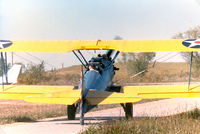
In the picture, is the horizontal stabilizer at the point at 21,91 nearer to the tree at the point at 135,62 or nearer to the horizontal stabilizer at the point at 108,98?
the horizontal stabilizer at the point at 108,98

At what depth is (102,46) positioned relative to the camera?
37.5ft

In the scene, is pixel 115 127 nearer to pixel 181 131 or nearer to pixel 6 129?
pixel 181 131

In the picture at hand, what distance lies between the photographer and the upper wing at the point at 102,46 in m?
11.6

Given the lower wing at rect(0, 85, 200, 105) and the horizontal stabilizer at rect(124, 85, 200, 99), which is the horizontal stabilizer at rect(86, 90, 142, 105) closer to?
the lower wing at rect(0, 85, 200, 105)

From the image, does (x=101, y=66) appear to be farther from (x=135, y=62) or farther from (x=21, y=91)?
(x=135, y=62)

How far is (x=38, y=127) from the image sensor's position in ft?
31.4

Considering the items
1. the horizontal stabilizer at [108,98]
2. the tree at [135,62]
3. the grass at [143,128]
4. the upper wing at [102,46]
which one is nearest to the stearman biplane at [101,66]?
the upper wing at [102,46]

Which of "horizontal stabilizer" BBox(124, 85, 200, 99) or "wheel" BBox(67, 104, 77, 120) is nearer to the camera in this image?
"horizontal stabilizer" BBox(124, 85, 200, 99)

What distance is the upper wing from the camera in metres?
11.6

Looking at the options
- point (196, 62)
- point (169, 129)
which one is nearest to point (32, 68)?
point (196, 62)

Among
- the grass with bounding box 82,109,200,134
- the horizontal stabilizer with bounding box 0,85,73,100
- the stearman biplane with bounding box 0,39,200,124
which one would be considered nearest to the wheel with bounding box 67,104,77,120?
the stearman biplane with bounding box 0,39,200,124

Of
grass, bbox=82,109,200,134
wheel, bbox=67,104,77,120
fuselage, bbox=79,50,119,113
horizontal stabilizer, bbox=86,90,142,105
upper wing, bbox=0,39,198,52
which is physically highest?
upper wing, bbox=0,39,198,52

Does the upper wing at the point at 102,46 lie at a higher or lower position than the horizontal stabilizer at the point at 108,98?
higher

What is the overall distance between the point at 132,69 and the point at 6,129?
27901 millimetres
